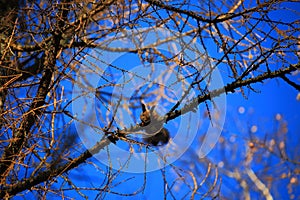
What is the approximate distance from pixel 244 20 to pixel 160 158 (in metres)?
1.16

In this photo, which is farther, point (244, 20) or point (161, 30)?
point (161, 30)

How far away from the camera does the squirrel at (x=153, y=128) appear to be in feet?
8.71

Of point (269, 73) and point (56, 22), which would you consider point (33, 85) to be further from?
point (269, 73)

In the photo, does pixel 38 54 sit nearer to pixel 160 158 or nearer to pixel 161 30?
pixel 161 30

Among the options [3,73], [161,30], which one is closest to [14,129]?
[3,73]

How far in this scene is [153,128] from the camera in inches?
107

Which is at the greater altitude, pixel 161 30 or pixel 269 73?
pixel 161 30

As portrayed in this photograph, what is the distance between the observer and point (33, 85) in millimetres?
3002

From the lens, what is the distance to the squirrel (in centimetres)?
266

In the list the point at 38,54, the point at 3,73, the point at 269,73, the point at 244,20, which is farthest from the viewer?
the point at 38,54

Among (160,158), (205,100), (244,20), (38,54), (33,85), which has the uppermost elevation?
(38,54)

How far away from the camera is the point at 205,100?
A: 2.68 meters

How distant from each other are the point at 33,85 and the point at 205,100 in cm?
129

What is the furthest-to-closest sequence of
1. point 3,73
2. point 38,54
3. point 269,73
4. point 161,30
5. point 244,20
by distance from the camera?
point 38,54, point 161,30, point 3,73, point 244,20, point 269,73
